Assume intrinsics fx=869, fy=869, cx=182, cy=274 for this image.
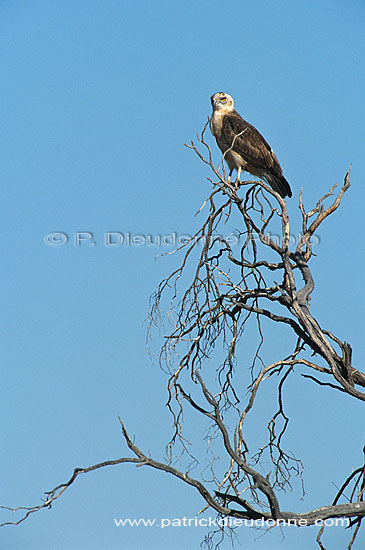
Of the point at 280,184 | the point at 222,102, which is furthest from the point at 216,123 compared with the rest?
the point at 280,184

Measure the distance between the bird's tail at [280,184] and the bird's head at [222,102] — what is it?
83cm

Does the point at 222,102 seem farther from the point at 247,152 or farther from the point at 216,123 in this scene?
the point at 247,152

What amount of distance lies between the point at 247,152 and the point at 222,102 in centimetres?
74

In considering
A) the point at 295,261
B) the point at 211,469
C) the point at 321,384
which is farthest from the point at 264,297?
the point at 211,469

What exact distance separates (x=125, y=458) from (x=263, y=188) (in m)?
2.08

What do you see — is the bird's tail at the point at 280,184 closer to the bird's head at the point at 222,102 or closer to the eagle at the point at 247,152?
the eagle at the point at 247,152

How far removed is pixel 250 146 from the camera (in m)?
7.62

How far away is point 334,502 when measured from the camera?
5.50 meters

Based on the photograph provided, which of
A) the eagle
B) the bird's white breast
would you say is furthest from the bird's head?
the eagle

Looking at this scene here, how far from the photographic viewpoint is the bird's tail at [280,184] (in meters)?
7.61

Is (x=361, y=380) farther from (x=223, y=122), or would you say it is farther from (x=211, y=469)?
(x=223, y=122)

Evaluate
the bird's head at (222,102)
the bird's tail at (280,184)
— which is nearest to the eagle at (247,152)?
the bird's tail at (280,184)

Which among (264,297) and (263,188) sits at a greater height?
(263,188)

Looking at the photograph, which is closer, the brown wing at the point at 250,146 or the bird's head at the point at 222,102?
the brown wing at the point at 250,146
